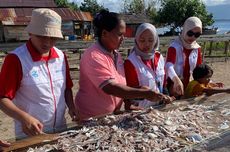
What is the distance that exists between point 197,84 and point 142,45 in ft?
3.26

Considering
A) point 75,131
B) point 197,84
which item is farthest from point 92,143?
point 197,84

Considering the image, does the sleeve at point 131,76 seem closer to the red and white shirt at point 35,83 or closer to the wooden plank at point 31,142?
the red and white shirt at point 35,83

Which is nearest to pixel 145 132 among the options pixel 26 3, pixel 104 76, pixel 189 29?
pixel 104 76

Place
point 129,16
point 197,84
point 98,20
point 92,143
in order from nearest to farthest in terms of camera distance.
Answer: point 92,143, point 98,20, point 197,84, point 129,16

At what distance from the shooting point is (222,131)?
9.84 ft

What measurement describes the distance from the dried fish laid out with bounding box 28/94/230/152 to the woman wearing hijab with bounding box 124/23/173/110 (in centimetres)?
38

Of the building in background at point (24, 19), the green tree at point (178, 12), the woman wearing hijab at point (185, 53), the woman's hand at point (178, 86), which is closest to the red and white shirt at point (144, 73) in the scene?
the woman's hand at point (178, 86)

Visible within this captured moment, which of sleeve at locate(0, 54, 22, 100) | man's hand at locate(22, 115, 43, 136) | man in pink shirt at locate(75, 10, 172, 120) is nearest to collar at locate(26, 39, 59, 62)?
sleeve at locate(0, 54, 22, 100)

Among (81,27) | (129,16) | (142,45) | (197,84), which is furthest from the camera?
(129,16)

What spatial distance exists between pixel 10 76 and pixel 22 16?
35.6m

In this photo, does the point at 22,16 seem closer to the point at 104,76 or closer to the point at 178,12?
the point at 178,12

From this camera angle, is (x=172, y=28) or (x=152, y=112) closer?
(x=152, y=112)

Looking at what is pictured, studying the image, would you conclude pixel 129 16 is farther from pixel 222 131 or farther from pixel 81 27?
pixel 222 131

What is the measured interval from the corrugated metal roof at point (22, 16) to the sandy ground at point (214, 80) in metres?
22.3
